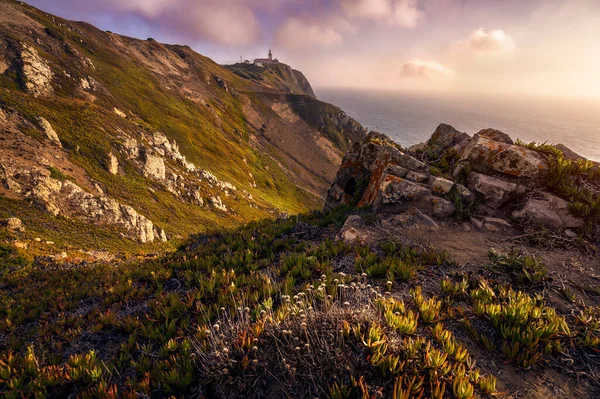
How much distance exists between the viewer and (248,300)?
5.25 metres

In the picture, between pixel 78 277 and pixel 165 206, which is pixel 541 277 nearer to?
pixel 78 277

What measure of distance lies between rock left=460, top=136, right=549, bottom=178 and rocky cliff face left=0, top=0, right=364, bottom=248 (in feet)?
101

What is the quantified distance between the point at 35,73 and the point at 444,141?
68.9 meters

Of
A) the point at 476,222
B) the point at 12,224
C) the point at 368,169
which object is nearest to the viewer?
the point at 476,222

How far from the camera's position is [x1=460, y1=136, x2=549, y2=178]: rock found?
9531 mm

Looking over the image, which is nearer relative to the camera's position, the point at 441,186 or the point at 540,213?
the point at 540,213

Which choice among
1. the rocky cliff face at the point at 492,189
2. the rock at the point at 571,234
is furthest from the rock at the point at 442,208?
the rock at the point at 571,234

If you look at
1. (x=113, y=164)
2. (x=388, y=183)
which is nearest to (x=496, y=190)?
(x=388, y=183)

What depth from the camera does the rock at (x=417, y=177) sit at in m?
10.9

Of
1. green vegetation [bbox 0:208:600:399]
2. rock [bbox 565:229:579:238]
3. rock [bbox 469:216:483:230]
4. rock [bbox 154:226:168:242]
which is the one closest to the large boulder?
rock [bbox 469:216:483:230]

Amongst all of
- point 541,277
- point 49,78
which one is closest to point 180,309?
point 541,277

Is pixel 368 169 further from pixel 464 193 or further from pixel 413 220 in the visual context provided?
pixel 413 220

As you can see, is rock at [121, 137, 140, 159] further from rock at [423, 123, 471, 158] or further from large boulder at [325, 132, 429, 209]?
rock at [423, 123, 471, 158]

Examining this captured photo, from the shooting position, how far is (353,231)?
864cm
